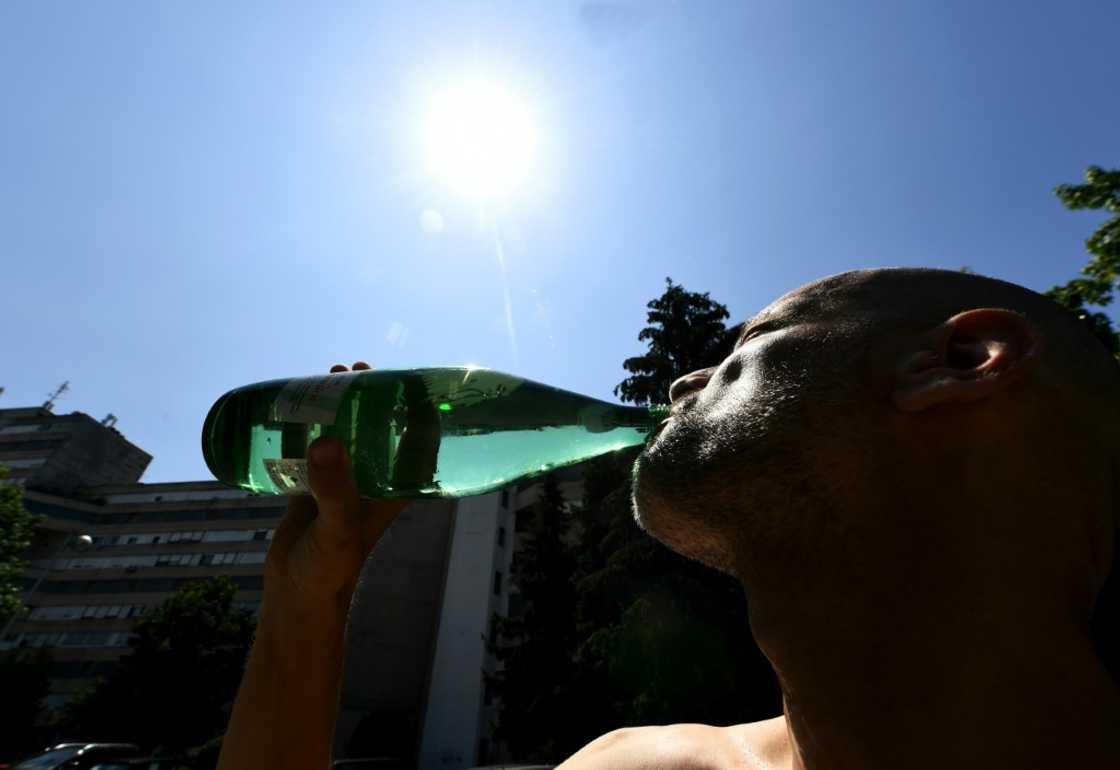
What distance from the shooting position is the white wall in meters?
29.0

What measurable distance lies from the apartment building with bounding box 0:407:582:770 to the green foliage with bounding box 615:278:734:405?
1239cm

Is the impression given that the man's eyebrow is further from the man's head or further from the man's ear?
the man's ear

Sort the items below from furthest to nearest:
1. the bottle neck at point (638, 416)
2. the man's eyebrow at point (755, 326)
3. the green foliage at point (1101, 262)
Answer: the green foliage at point (1101, 262), the bottle neck at point (638, 416), the man's eyebrow at point (755, 326)

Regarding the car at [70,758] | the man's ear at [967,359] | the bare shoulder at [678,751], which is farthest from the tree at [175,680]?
the man's ear at [967,359]

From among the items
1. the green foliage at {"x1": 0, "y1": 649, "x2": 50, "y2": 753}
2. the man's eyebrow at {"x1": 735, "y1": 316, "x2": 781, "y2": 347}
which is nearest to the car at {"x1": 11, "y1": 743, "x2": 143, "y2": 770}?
the man's eyebrow at {"x1": 735, "y1": 316, "x2": 781, "y2": 347}

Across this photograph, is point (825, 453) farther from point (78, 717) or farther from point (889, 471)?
point (78, 717)

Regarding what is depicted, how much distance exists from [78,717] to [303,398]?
39314 mm

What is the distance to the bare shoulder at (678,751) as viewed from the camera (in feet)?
6.22

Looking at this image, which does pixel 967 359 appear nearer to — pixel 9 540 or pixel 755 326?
pixel 755 326

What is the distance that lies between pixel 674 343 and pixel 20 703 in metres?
42.1

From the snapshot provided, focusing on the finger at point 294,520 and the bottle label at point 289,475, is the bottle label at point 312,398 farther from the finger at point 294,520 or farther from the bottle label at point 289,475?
the finger at point 294,520

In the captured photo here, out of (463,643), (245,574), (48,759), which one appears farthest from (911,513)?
(245,574)

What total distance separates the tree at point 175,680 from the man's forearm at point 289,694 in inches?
1205

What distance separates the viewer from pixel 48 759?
1250 cm
